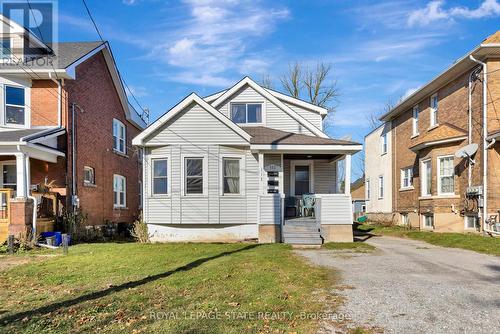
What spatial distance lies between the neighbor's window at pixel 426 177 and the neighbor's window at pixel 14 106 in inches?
686

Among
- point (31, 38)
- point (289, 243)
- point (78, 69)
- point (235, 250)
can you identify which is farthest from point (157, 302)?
point (31, 38)

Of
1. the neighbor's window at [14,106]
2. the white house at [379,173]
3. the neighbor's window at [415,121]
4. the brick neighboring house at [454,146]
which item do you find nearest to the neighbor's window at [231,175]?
the neighbor's window at [14,106]

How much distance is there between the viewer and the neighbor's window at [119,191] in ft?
66.0

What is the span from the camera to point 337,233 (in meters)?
13.5

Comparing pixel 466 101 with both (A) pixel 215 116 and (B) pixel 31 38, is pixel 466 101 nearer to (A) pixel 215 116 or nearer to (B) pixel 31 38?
(A) pixel 215 116

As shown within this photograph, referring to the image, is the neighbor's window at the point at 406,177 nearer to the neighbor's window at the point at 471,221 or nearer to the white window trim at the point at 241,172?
the neighbor's window at the point at 471,221

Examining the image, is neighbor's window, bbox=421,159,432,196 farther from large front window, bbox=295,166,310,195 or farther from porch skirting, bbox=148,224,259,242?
porch skirting, bbox=148,224,259,242

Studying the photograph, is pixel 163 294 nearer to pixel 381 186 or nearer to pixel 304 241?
pixel 304 241

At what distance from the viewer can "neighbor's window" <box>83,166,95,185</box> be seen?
16.8 m

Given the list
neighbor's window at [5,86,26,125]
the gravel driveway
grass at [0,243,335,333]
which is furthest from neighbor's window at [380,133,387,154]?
neighbor's window at [5,86,26,125]

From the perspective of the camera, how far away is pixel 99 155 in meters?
18.0

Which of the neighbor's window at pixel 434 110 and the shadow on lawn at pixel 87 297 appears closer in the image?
the shadow on lawn at pixel 87 297

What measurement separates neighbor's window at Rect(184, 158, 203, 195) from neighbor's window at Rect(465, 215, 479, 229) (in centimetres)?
1066

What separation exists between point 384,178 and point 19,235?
20244 millimetres
